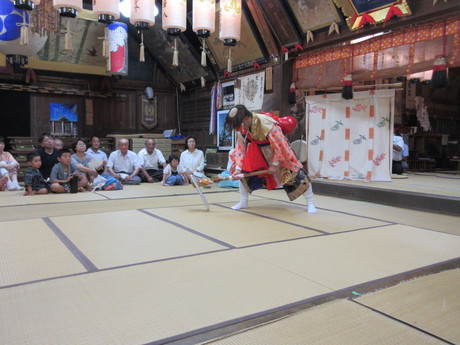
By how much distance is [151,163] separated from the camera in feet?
24.2

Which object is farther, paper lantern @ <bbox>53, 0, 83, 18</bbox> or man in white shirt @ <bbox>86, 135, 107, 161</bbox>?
man in white shirt @ <bbox>86, 135, 107, 161</bbox>

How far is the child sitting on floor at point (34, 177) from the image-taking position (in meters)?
5.25

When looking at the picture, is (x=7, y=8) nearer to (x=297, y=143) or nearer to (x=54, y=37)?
(x=54, y=37)

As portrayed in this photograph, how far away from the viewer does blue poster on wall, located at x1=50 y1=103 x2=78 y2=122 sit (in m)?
9.02

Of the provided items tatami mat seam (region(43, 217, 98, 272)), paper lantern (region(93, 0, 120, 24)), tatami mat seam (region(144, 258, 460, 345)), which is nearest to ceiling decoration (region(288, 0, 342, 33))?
paper lantern (region(93, 0, 120, 24))

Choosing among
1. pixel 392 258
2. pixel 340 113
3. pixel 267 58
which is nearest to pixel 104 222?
pixel 392 258

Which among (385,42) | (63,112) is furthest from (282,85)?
(63,112)

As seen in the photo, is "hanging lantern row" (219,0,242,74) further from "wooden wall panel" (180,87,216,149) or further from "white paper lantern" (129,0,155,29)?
"wooden wall panel" (180,87,216,149)

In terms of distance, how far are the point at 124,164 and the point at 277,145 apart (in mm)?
3929

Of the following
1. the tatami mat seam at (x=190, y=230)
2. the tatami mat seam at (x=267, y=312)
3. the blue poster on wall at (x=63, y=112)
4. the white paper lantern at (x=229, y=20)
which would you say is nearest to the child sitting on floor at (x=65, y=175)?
the tatami mat seam at (x=190, y=230)

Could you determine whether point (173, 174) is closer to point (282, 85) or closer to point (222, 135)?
point (222, 135)

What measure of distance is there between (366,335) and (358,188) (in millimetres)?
4060

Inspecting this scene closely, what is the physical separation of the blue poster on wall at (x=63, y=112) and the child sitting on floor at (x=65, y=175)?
4.14 metres

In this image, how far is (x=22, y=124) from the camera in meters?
8.66
